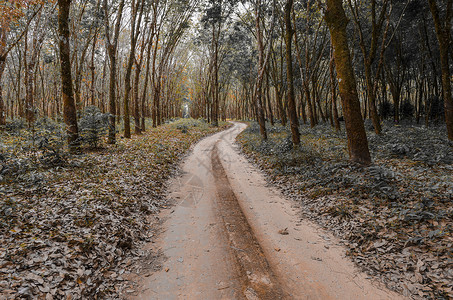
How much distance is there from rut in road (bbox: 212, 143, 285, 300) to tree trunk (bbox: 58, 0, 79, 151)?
20.6ft

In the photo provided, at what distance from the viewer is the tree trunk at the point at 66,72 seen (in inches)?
334

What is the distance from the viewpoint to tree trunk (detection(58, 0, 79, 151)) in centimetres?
848

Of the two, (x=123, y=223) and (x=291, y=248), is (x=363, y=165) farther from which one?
(x=123, y=223)

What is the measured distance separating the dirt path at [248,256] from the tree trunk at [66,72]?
577 cm

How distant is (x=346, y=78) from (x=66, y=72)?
1015 centimetres

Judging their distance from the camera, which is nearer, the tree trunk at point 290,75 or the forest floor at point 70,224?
the forest floor at point 70,224

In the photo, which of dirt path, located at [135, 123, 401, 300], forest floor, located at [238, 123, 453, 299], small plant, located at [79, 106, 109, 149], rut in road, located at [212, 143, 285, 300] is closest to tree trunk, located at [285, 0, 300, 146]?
forest floor, located at [238, 123, 453, 299]

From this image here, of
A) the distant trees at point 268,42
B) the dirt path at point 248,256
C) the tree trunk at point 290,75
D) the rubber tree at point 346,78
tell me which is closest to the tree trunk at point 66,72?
the distant trees at point 268,42

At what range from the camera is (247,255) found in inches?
166

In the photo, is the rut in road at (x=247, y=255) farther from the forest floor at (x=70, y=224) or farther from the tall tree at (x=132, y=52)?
the tall tree at (x=132, y=52)

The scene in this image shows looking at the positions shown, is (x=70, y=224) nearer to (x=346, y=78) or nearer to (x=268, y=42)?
(x=346, y=78)

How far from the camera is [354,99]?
7.04 metres

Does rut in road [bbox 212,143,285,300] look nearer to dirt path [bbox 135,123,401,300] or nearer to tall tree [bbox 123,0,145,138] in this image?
dirt path [bbox 135,123,401,300]

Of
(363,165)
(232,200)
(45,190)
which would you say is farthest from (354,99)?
(45,190)
